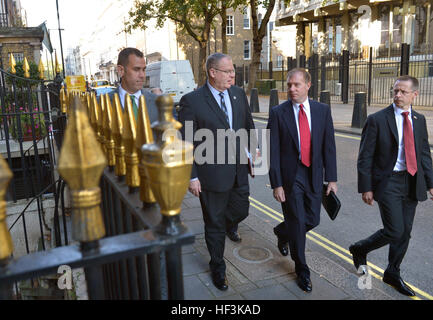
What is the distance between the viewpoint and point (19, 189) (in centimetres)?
952

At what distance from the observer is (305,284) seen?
342 centimetres

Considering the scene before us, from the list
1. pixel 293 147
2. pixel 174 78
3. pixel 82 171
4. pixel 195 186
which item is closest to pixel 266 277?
pixel 195 186

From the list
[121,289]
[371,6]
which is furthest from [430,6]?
[121,289]

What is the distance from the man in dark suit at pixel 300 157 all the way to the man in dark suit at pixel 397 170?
382mm

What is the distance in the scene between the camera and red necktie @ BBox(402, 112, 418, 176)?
11.6ft

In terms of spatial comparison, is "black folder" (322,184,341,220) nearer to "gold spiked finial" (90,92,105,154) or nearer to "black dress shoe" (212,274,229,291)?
"black dress shoe" (212,274,229,291)

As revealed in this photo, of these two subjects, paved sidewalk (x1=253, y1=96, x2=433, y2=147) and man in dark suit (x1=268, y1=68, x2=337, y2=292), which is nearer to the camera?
man in dark suit (x1=268, y1=68, x2=337, y2=292)

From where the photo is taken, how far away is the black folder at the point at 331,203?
3631mm

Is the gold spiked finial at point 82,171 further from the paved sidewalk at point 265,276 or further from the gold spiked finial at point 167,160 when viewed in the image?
the paved sidewalk at point 265,276

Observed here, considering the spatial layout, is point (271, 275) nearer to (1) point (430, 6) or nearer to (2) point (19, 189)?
(2) point (19, 189)

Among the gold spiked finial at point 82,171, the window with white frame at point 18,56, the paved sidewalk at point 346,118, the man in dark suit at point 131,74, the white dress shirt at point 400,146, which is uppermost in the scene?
the window with white frame at point 18,56

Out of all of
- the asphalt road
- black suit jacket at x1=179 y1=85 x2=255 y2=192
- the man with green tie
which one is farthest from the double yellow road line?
the man with green tie

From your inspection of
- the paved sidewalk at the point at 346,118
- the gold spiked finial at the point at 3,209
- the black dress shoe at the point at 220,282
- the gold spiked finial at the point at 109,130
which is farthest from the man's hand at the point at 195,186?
the paved sidewalk at the point at 346,118
